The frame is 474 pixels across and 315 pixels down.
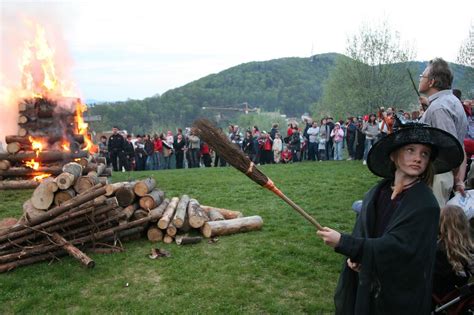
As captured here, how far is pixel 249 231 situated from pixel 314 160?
42.0 feet

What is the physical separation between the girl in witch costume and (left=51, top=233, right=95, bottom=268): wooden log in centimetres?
437

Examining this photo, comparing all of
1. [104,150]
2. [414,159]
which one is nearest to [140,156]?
[104,150]

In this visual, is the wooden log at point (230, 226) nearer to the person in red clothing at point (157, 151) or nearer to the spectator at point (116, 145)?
the spectator at point (116, 145)

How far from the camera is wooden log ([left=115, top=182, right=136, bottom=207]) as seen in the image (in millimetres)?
A: 7523

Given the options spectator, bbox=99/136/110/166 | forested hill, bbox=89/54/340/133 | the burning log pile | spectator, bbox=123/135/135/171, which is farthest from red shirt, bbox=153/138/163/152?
forested hill, bbox=89/54/340/133


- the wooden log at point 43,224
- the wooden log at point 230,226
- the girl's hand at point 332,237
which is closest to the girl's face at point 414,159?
the girl's hand at point 332,237

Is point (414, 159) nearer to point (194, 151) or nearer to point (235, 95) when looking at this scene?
point (194, 151)

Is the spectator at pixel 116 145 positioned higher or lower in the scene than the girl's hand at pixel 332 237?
lower

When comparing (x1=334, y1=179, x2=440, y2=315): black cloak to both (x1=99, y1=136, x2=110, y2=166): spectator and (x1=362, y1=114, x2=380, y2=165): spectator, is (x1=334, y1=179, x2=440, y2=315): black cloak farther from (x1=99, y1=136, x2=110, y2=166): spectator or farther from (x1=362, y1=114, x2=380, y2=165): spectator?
(x1=99, y1=136, x2=110, y2=166): spectator

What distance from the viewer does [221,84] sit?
263ft

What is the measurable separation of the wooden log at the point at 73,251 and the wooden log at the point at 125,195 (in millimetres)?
1247

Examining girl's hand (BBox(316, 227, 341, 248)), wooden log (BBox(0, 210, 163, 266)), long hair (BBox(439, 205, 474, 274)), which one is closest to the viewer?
girl's hand (BBox(316, 227, 341, 248))

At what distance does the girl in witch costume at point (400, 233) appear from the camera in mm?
2535

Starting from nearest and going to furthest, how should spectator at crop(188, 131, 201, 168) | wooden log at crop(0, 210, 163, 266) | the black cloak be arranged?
1. the black cloak
2. wooden log at crop(0, 210, 163, 266)
3. spectator at crop(188, 131, 201, 168)
